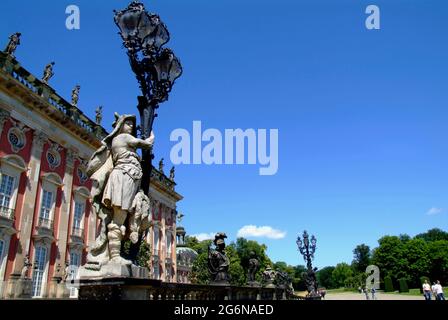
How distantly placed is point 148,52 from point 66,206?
21150mm

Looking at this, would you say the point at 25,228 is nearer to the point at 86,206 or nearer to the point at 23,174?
the point at 23,174

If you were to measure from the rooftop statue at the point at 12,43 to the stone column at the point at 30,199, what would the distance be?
495 cm

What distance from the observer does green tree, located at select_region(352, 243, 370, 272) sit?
105156mm

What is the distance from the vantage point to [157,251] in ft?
134

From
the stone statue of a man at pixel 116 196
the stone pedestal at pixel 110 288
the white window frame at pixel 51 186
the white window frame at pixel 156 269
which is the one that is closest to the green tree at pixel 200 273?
the white window frame at pixel 156 269

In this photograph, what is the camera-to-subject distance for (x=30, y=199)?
2180cm

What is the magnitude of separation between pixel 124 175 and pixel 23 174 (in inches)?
767

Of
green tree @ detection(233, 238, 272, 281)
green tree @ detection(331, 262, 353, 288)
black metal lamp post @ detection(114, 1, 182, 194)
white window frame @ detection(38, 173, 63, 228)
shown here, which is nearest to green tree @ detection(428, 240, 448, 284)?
green tree @ detection(233, 238, 272, 281)

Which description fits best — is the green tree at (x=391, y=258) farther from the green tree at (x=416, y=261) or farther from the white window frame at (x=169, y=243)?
the white window frame at (x=169, y=243)

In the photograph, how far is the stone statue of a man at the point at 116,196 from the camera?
16.9ft

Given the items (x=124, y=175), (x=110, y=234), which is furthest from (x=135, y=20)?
(x=110, y=234)

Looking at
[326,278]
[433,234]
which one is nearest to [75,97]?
[433,234]

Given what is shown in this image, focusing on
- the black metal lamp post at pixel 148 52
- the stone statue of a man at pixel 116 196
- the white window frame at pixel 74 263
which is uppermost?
the black metal lamp post at pixel 148 52

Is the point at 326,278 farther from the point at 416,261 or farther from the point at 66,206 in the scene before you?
the point at 66,206
